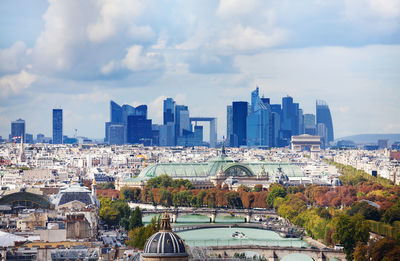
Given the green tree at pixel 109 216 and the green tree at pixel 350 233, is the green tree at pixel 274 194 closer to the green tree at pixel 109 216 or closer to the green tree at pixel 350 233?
the green tree at pixel 109 216

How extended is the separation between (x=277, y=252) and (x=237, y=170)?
3023 inches

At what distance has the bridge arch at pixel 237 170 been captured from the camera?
14025 cm

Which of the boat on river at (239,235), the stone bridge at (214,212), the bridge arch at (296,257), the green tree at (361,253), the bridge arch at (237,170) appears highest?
the bridge arch at (237,170)

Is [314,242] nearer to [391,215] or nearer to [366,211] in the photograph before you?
[391,215]

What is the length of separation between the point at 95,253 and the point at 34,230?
8.40 meters

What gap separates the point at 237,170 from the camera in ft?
465

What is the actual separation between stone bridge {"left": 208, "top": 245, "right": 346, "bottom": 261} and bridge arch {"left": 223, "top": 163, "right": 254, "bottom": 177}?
7444 cm

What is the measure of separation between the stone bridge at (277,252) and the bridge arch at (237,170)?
244 feet

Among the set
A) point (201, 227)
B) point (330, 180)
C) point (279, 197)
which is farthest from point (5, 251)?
point (330, 180)

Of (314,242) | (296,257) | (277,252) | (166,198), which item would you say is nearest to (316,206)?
(166,198)

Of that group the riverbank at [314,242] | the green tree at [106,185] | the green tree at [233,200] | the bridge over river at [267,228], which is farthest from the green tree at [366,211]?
the green tree at [106,185]

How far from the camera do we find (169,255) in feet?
122

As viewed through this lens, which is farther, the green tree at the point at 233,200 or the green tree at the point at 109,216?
the green tree at the point at 233,200

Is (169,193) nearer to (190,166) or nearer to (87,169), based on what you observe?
(190,166)
